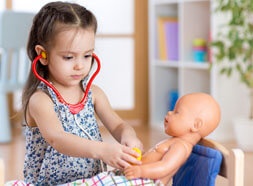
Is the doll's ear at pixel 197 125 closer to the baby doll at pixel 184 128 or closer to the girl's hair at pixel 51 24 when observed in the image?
the baby doll at pixel 184 128

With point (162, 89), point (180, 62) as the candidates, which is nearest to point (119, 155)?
point (180, 62)

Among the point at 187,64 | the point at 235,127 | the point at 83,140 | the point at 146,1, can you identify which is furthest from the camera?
the point at 146,1

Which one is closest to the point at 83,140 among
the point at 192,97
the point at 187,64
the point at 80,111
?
the point at 80,111

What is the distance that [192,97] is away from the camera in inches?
49.3

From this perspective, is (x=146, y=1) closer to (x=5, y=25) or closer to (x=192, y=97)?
(x=5, y=25)

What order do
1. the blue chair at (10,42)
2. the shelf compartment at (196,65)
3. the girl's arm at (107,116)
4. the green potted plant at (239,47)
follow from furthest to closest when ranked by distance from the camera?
1. the blue chair at (10,42)
2. the shelf compartment at (196,65)
3. the green potted plant at (239,47)
4. the girl's arm at (107,116)

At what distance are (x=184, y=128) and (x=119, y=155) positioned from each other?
0.67ft

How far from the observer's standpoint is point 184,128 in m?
1.24

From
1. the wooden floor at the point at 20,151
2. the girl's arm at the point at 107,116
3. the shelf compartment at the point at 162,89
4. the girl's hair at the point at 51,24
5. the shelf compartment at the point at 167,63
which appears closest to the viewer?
the girl's hair at the point at 51,24

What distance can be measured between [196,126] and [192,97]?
0.08m

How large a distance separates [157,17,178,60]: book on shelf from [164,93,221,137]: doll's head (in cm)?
229

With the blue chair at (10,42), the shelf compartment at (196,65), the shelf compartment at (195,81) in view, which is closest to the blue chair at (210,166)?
the shelf compartment at (196,65)

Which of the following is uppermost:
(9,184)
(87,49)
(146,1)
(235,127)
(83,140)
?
(146,1)

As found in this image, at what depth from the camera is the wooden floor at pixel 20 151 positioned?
2.33 m
